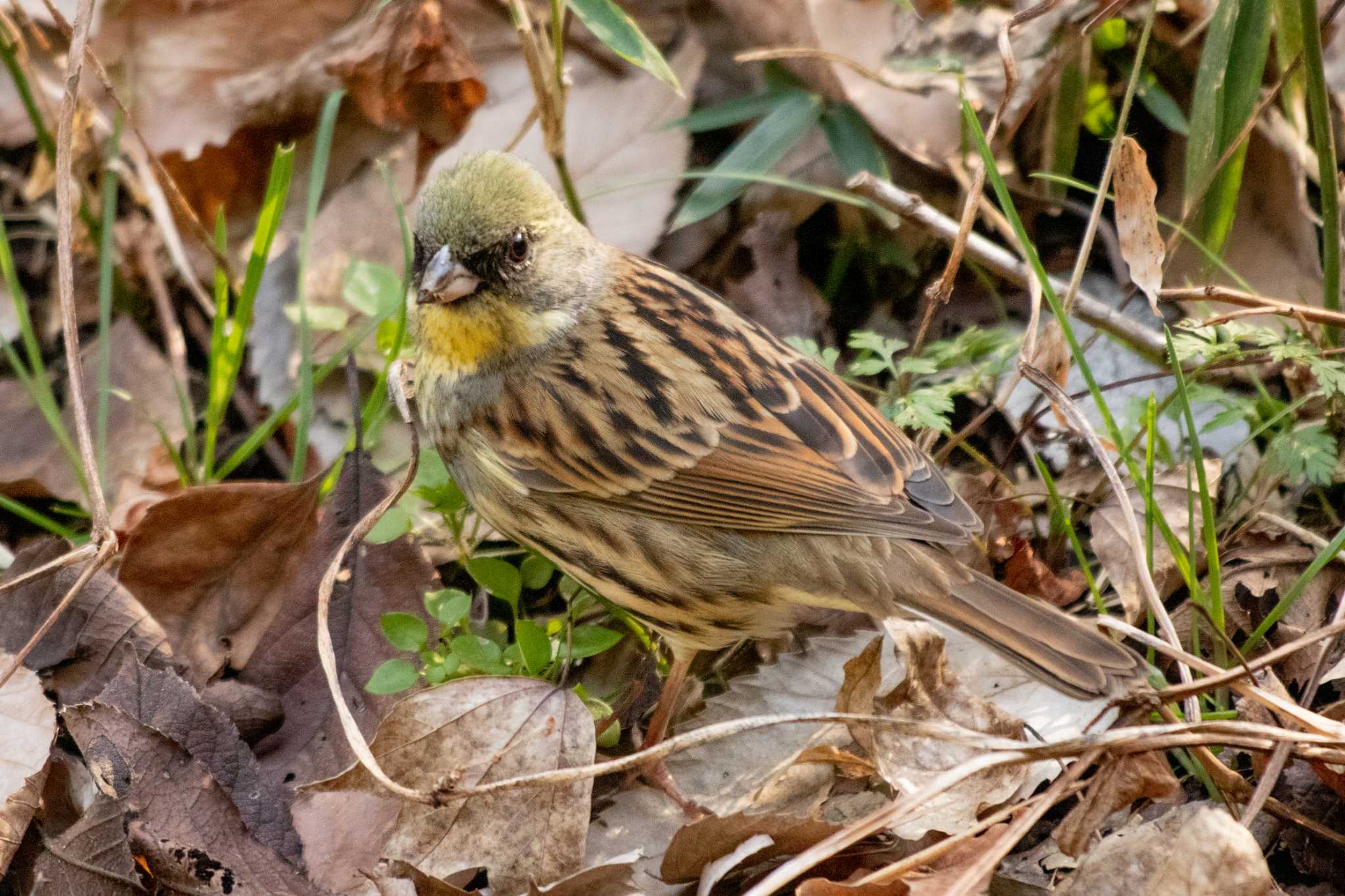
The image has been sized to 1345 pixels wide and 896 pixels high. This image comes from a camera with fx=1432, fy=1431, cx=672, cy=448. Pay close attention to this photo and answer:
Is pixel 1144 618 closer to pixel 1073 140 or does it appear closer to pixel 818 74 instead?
pixel 1073 140

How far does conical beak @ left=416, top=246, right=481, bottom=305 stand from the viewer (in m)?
3.45

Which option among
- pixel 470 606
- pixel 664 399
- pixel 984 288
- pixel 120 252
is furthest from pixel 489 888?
pixel 120 252

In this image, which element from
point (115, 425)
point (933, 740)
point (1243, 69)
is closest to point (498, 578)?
point (933, 740)

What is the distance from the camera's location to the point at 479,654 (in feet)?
11.4

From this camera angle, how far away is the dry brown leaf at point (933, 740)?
311cm

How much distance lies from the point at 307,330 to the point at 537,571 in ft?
3.62

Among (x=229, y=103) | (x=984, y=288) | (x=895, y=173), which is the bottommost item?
(x=984, y=288)

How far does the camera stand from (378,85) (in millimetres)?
4965

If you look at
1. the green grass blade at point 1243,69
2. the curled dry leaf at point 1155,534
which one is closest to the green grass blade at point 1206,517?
the curled dry leaf at point 1155,534

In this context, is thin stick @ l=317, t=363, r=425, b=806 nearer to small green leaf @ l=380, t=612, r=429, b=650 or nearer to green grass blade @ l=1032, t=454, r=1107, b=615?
small green leaf @ l=380, t=612, r=429, b=650

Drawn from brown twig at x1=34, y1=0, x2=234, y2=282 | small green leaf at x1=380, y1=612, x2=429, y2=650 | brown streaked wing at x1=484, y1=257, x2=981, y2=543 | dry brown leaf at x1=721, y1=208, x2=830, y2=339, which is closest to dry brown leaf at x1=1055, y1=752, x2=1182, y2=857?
brown streaked wing at x1=484, y1=257, x2=981, y2=543

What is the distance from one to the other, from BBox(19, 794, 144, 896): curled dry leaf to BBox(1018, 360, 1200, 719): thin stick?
7.45ft

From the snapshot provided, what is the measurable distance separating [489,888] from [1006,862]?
113cm

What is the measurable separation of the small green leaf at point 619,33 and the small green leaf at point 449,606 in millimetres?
1525
